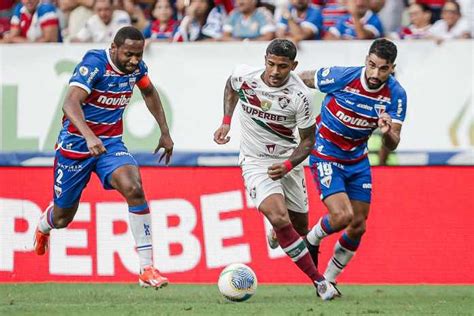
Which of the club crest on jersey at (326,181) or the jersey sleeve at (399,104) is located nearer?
the jersey sleeve at (399,104)

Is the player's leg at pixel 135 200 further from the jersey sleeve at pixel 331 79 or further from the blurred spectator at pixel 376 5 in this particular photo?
the blurred spectator at pixel 376 5

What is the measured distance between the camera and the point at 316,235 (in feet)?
37.8

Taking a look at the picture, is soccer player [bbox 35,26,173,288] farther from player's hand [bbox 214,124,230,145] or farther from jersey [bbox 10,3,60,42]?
jersey [bbox 10,3,60,42]

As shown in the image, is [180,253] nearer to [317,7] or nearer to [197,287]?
[197,287]

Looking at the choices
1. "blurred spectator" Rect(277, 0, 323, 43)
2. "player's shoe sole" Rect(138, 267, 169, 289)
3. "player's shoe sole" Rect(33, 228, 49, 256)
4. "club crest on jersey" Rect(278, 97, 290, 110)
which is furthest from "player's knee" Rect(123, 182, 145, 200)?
"blurred spectator" Rect(277, 0, 323, 43)

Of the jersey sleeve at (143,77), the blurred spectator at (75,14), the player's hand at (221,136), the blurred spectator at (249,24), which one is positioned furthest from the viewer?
the blurred spectator at (75,14)

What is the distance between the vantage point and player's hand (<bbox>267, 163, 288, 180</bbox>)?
1040cm

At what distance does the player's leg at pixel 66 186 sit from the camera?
1109 centimetres

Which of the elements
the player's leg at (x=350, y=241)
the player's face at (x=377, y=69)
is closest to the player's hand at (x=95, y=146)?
the player's face at (x=377, y=69)

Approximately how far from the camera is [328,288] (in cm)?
1075

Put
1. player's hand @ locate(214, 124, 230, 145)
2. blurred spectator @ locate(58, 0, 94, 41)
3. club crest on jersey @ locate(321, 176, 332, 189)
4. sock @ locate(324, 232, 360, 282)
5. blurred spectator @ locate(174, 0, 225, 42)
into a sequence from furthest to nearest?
blurred spectator @ locate(58, 0, 94, 41)
blurred spectator @ locate(174, 0, 225, 42)
sock @ locate(324, 232, 360, 282)
club crest on jersey @ locate(321, 176, 332, 189)
player's hand @ locate(214, 124, 230, 145)

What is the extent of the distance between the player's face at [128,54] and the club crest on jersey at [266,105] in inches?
49.0

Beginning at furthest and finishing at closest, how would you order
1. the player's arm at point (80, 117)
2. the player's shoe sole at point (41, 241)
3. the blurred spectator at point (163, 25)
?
the blurred spectator at point (163, 25) < the player's shoe sole at point (41, 241) < the player's arm at point (80, 117)

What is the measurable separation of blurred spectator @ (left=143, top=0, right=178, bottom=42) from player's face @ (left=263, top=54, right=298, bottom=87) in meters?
5.99
